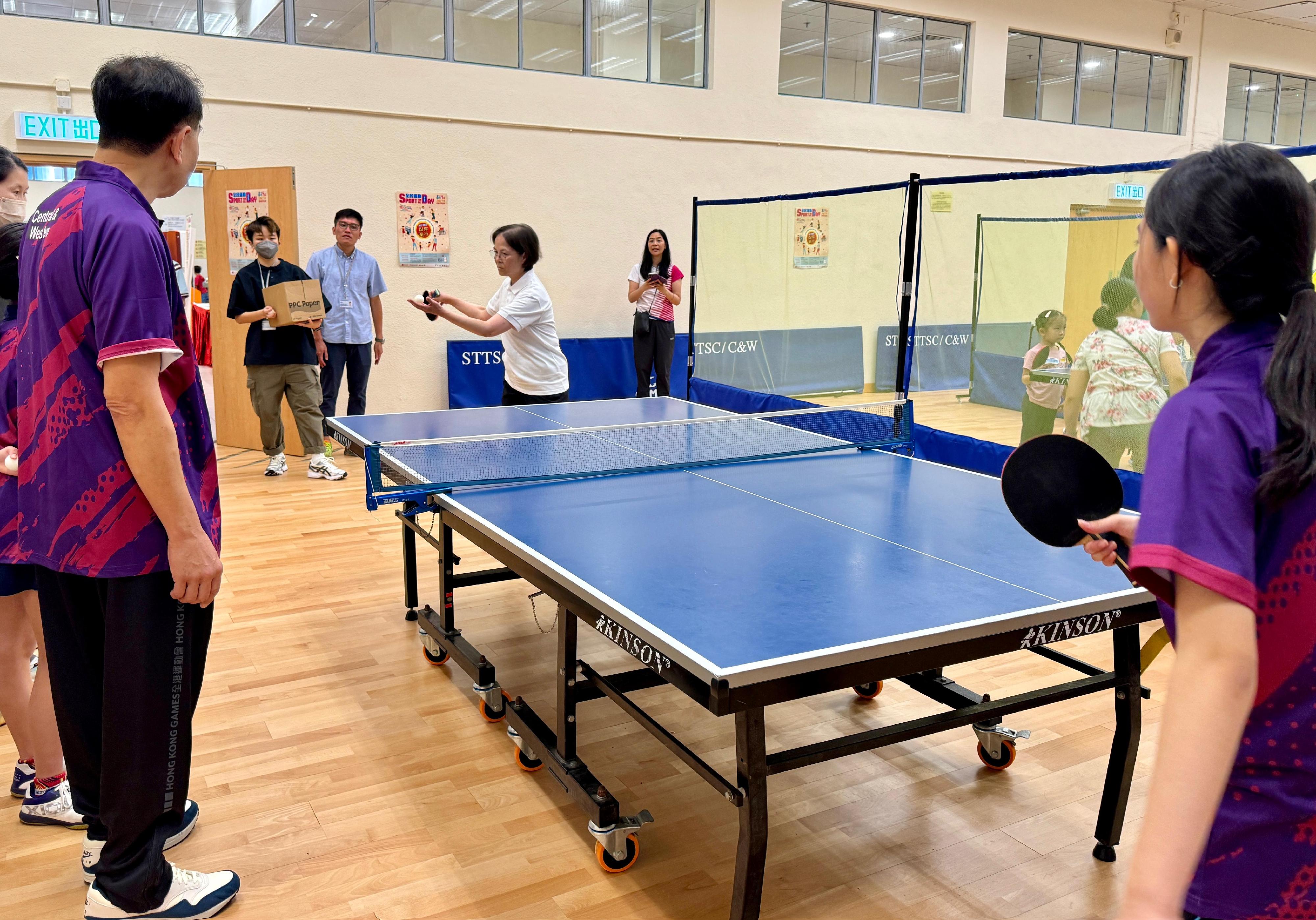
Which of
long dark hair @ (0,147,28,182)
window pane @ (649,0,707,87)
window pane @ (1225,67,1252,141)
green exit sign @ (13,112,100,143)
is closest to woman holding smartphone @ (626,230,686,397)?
window pane @ (649,0,707,87)

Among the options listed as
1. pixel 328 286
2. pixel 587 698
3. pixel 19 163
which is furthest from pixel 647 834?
pixel 328 286

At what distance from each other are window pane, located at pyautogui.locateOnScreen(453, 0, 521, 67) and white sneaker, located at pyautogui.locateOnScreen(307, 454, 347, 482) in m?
3.68

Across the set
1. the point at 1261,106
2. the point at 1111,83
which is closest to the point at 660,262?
the point at 1111,83

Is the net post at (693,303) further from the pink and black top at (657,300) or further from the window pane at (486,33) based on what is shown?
the window pane at (486,33)

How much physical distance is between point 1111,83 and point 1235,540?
12849mm

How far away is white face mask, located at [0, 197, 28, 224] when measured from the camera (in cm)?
254

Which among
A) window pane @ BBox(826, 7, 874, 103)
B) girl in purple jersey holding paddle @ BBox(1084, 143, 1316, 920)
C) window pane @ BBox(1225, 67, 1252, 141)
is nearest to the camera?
girl in purple jersey holding paddle @ BBox(1084, 143, 1316, 920)

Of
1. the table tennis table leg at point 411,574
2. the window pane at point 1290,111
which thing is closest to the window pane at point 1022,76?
the window pane at point 1290,111

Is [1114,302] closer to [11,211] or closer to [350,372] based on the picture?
[11,211]

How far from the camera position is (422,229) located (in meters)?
8.15

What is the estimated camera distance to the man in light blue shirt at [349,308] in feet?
22.4

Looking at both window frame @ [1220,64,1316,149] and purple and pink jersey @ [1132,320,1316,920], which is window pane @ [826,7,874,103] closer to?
window frame @ [1220,64,1316,149]

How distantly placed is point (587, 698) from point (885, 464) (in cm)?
133

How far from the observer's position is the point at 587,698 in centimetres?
262
